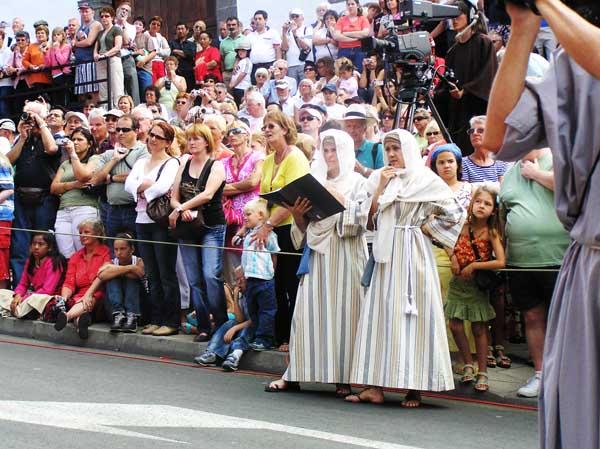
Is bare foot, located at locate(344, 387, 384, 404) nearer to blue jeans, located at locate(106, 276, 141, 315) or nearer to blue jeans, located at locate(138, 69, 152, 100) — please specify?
blue jeans, located at locate(106, 276, 141, 315)

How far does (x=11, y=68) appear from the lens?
19359 millimetres

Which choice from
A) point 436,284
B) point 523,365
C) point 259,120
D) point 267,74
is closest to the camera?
point 436,284

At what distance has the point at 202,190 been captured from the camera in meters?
9.91

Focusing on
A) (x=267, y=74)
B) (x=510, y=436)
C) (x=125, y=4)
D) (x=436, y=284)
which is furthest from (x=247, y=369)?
(x=125, y=4)

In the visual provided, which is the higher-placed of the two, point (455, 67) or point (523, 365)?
point (455, 67)

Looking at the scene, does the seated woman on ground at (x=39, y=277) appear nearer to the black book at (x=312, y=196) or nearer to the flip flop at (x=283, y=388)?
the flip flop at (x=283, y=388)

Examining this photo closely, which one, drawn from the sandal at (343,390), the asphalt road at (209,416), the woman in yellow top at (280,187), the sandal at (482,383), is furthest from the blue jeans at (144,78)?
the sandal at (482,383)

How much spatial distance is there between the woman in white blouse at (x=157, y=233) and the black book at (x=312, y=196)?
2261mm

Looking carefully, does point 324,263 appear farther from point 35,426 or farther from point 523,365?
point 35,426

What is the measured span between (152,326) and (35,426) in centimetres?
423

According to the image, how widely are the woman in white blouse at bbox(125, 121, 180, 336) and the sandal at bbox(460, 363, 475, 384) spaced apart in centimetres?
319

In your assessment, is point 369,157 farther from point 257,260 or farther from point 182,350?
point 182,350

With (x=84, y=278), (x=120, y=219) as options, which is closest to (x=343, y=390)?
(x=120, y=219)

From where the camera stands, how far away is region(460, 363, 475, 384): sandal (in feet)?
26.7
